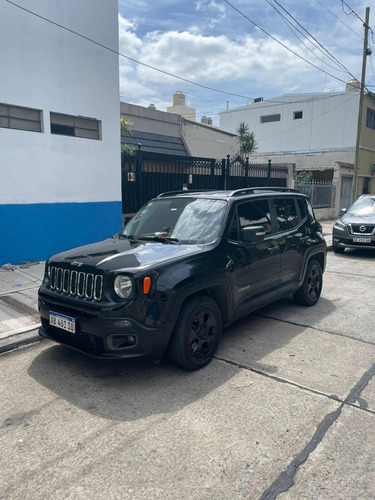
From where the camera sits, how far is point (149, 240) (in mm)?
4438

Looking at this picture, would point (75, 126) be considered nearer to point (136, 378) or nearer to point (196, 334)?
point (196, 334)

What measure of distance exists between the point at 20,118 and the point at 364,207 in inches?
359

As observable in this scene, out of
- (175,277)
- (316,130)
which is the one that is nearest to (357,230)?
(175,277)

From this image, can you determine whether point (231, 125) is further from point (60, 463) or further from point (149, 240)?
point (60, 463)

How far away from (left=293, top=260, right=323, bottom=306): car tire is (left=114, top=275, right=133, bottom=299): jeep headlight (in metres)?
3.18

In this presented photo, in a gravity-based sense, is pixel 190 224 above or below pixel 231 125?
below

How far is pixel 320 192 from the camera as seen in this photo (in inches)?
715

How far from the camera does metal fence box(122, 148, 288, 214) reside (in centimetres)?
1027

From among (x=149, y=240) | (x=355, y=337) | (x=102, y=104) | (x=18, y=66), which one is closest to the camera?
(x=149, y=240)

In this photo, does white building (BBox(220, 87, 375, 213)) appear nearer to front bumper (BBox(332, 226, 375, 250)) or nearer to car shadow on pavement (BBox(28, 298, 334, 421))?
front bumper (BBox(332, 226, 375, 250))

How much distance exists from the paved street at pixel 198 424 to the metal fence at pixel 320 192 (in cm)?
1346

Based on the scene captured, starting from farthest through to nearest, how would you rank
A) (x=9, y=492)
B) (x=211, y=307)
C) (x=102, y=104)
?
(x=102, y=104) < (x=211, y=307) < (x=9, y=492)

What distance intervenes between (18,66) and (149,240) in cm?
554

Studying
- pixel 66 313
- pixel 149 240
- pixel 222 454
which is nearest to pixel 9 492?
pixel 222 454
